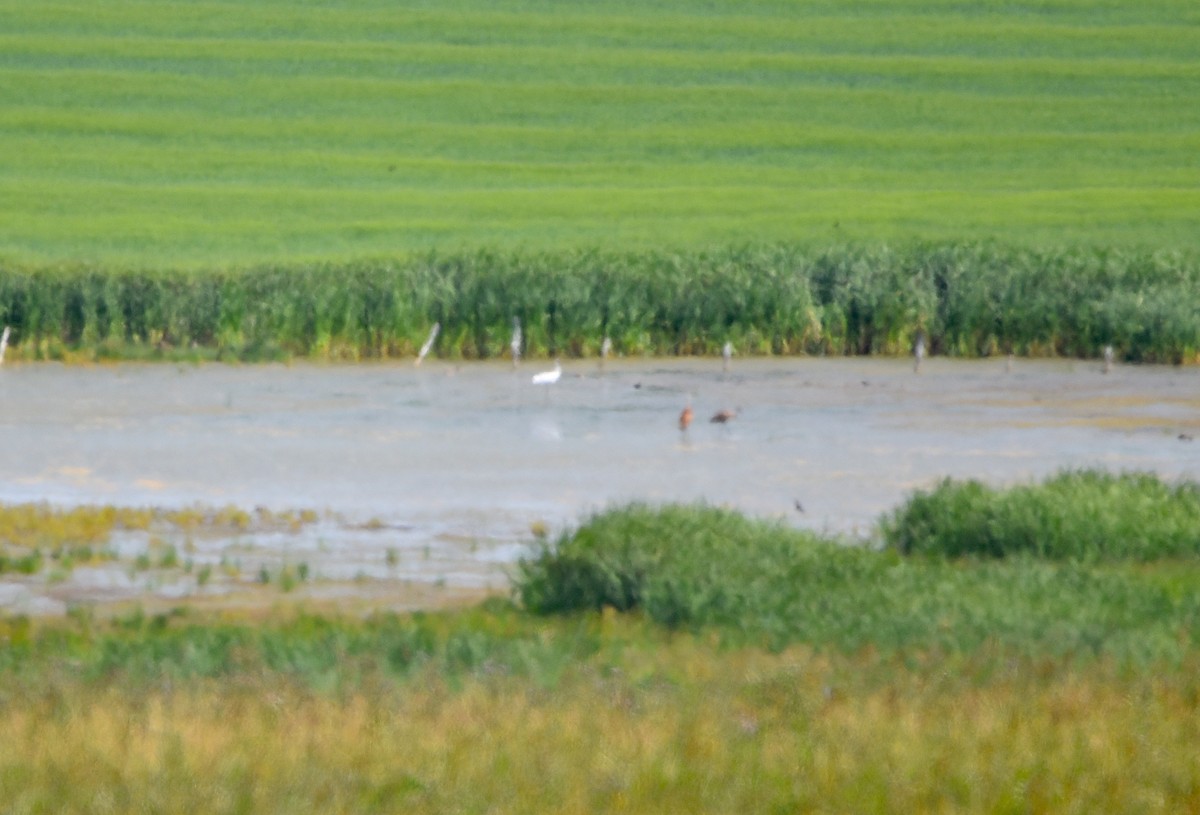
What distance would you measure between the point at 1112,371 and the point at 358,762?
24210 mm

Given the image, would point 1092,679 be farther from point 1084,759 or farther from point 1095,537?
point 1095,537

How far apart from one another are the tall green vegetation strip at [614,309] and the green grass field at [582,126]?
29.7 feet

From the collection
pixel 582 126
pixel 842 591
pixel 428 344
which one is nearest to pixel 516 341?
pixel 428 344

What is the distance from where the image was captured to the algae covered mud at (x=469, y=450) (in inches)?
588

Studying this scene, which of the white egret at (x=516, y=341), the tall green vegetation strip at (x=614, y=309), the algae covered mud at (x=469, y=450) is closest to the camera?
the algae covered mud at (x=469, y=450)

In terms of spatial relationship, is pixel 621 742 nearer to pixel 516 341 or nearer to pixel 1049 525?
pixel 1049 525

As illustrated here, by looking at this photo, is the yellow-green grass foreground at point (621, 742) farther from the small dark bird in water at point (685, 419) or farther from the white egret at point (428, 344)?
the white egret at point (428, 344)

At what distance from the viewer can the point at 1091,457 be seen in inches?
859

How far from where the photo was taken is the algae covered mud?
49.0 ft

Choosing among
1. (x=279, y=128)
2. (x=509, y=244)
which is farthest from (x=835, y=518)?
(x=279, y=128)

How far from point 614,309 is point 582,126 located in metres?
22.8

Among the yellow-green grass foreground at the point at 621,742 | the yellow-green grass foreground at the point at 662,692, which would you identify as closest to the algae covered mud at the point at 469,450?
the yellow-green grass foreground at the point at 662,692

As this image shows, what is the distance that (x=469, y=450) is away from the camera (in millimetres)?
21891

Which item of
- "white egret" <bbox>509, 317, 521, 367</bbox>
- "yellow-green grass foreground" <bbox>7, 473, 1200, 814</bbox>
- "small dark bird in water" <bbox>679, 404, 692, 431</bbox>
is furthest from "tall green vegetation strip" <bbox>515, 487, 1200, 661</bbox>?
"white egret" <bbox>509, 317, 521, 367</bbox>
